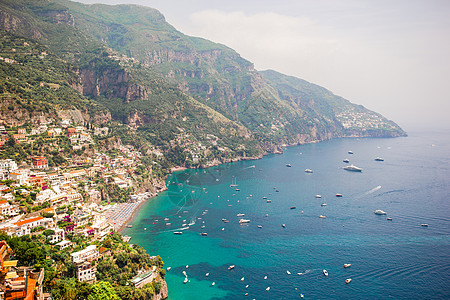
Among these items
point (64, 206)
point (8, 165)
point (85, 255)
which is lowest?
point (85, 255)

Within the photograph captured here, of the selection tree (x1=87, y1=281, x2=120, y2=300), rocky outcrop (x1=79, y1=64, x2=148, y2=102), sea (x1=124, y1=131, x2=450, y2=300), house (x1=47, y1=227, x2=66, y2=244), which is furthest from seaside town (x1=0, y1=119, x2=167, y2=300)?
rocky outcrop (x1=79, y1=64, x2=148, y2=102)

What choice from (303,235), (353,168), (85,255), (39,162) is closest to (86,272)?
(85,255)

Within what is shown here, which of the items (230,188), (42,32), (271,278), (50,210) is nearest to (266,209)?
(230,188)

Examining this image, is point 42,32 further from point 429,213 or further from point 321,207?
point 429,213

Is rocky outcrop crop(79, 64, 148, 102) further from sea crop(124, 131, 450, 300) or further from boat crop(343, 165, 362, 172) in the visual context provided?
boat crop(343, 165, 362, 172)

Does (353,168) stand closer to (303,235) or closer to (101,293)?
(303,235)

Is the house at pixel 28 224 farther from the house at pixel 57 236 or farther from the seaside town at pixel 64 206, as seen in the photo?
the house at pixel 57 236

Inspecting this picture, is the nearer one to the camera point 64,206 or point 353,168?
point 64,206
